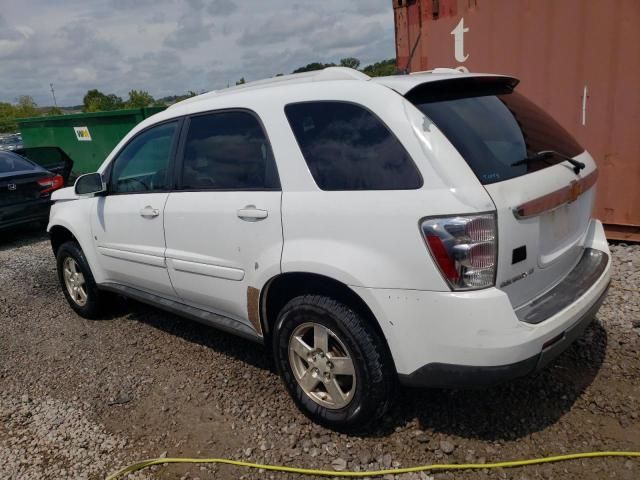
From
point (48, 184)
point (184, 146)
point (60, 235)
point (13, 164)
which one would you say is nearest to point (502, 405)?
point (184, 146)

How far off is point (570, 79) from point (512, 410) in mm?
3653

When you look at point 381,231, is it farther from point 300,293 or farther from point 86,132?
point 86,132

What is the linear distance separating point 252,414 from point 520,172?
197cm

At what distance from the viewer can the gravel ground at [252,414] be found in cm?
262

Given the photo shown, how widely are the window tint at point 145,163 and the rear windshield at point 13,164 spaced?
16.5 ft

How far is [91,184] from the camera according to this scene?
3.97m

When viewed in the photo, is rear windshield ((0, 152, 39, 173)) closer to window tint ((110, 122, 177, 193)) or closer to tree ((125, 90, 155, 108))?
window tint ((110, 122, 177, 193))

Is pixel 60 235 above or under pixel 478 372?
above

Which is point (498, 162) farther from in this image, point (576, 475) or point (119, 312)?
point (119, 312)

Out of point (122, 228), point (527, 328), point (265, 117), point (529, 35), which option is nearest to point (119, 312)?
point (122, 228)

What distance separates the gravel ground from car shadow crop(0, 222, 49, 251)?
4.36 m

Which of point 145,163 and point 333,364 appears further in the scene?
point 145,163

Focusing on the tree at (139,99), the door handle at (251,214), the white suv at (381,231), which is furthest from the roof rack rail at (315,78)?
the tree at (139,99)

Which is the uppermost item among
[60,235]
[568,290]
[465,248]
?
[465,248]
